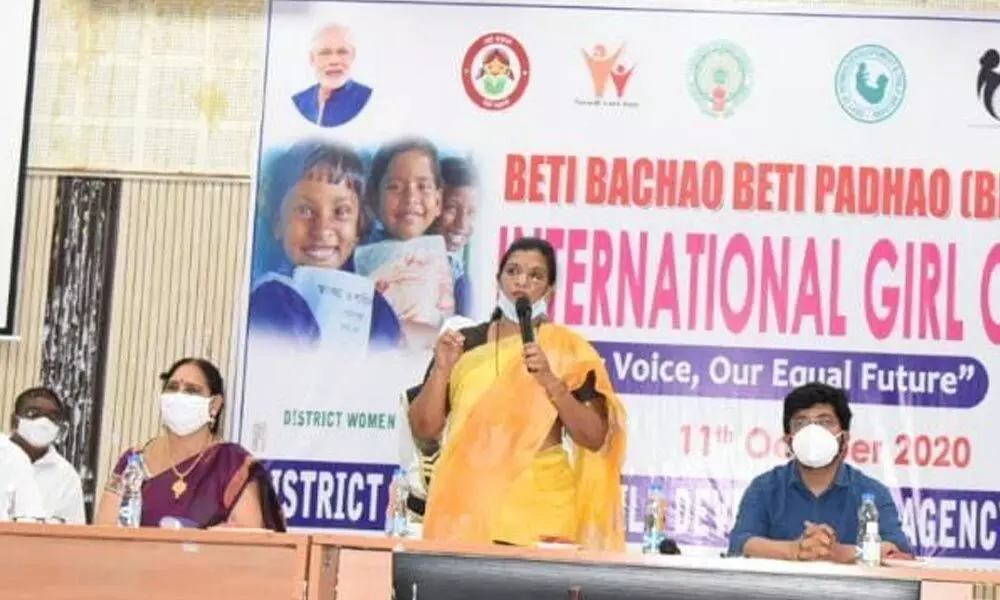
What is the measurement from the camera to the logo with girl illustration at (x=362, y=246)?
17.1 feet

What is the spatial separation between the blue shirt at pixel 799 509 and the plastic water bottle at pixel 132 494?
1403 millimetres

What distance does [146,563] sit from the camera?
11.3 feet

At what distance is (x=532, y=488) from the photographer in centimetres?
445

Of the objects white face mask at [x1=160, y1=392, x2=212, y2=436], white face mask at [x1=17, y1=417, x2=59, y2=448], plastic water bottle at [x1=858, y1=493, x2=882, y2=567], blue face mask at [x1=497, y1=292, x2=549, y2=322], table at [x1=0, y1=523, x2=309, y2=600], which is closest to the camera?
table at [x1=0, y1=523, x2=309, y2=600]

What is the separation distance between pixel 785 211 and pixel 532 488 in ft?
4.39

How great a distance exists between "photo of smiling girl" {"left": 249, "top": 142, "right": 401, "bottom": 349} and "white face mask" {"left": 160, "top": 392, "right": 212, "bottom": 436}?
104 cm

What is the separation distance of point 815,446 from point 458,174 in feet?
5.70

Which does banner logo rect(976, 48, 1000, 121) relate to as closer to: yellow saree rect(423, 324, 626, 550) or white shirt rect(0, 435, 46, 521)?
yellow saree rect(423, 324, 626, 550)

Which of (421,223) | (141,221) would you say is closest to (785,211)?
(421,223)

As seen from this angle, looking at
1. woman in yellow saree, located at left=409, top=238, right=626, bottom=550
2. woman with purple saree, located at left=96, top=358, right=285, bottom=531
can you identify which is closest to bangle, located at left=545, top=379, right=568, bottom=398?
woman in yellow saree, located at left=409, top=238, right=626, bottom=550

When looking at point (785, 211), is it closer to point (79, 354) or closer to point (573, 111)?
point (573, 111)

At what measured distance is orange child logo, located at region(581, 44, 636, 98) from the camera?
17.3 feet

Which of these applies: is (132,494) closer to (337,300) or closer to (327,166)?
(337,300)

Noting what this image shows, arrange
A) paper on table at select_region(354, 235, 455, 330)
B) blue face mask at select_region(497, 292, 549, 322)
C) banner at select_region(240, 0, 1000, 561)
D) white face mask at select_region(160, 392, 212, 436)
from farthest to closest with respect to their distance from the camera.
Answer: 1. paper on table at select_region(354, 235, 455, 330)
2. banner at select_region(240, 0, 1000, 561)
3. blue face mask at select_region(497, 292, 549, 322)
4. white face mask at select_region(160, 392, 212, 436)
